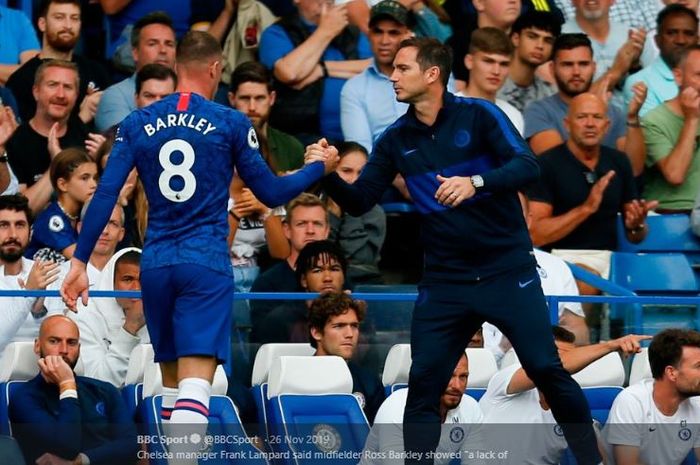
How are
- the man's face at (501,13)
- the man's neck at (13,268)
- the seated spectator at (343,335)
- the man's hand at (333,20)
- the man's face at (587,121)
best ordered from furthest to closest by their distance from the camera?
the man's face at (501,13) < the man's hand at (333,20) < the man's face at (587,121) < the man's neck at (13,268) < the seated spectator at (343,335)

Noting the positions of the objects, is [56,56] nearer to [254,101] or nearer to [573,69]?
[254,101]

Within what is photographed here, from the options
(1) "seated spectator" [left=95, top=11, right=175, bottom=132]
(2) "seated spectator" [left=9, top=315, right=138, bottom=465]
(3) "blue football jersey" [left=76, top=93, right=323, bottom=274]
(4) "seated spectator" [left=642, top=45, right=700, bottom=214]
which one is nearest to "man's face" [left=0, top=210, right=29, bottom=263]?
(2) "seated spectator" [left=9, top=315, right=138, bottom=465]

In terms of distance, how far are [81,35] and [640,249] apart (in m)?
5.09

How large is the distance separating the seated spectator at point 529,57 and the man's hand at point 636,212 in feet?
4.83

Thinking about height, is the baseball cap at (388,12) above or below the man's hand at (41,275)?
above

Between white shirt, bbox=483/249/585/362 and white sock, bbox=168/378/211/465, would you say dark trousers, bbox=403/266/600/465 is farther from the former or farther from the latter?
white shirt, bbox=483/249/585/362

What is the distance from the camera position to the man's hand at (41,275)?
10070mm

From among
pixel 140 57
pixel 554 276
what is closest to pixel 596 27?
pixel 554 276

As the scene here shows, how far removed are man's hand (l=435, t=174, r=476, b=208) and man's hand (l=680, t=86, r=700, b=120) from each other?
17.5ft

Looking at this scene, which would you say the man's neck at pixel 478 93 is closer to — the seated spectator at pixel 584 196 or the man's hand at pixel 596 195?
the seated spectator at pixel 584 196

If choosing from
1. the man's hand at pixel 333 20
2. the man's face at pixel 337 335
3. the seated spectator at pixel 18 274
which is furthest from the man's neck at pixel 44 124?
the man's face at pixel 337 335

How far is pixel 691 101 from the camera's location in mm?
13227

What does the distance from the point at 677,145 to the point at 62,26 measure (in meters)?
4.85

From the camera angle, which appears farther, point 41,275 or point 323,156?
point 41,275
